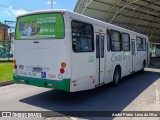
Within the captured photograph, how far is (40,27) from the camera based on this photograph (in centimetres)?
876

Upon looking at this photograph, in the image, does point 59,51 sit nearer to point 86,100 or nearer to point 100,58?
point 86,100

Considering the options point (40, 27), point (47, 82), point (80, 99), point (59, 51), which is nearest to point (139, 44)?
point (80, 99)

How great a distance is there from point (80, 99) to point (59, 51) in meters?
2.31

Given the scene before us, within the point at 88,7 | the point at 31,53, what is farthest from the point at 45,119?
the point at 88,7

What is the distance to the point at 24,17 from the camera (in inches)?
365

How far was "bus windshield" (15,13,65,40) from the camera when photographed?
838 cm

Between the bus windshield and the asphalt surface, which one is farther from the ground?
the bus windshield

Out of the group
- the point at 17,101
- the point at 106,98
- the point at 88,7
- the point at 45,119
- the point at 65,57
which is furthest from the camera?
the point at 88,7

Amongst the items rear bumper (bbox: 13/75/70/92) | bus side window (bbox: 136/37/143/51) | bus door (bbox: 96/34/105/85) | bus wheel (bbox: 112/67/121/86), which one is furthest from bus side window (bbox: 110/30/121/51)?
rear bumper (bbox: 13/75/70/92)

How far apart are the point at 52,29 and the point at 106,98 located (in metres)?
3.49

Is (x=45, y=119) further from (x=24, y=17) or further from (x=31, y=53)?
(x=24, y=17)

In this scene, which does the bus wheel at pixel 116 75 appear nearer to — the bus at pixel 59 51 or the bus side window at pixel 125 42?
the bus side window at pixel 125 42

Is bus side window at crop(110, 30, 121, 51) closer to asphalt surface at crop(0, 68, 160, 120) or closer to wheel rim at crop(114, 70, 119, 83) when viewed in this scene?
wheel rim at crop(114, 70, 119, 83)

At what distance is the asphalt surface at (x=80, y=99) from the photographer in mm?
8266
